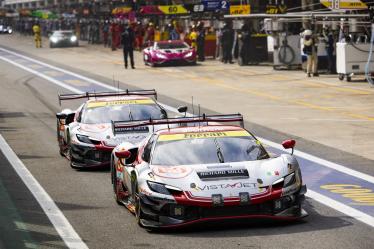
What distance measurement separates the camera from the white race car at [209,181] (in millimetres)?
11609

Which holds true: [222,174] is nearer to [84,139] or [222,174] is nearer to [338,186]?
[338,186]

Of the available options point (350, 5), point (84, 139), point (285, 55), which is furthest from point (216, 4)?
point (84, 139)

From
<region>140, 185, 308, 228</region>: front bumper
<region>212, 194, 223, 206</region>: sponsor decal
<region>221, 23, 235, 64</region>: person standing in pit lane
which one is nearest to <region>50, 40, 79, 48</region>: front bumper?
<region>221, 23, 235, 64</region>: person standing in pit lane

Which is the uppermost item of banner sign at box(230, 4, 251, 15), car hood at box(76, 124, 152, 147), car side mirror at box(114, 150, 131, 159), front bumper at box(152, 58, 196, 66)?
car side mirror at box(114, 150, 131, 159)

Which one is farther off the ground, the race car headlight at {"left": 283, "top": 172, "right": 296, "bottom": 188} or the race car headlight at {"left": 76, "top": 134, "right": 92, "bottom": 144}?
the race car headlight at {"left": 283, "top": 172, "right": 296, "bottom": 188}

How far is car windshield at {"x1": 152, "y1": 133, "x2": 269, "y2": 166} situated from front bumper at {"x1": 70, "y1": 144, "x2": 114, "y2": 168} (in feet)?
16.0

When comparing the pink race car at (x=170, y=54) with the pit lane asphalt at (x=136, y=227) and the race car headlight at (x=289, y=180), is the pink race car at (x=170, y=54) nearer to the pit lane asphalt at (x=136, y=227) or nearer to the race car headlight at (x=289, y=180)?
the pit lane asphalt at (x=136, y=227)

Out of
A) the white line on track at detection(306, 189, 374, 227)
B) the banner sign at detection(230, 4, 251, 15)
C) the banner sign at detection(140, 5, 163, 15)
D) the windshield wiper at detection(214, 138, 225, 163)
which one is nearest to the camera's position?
the white line on track at detection(306, 189, 374, 227)

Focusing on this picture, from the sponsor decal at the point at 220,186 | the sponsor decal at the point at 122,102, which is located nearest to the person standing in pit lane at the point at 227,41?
the sponsor decal at the point at 122,102

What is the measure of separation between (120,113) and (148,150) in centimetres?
602

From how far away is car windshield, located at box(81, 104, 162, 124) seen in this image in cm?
1875

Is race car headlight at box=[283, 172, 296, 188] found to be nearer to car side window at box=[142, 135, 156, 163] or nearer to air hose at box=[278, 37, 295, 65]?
car side window at box=[142, 135, 156, 163]

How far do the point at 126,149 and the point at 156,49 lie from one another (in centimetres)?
3544

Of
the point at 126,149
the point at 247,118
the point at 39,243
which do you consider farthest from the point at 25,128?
the point at 39,243
